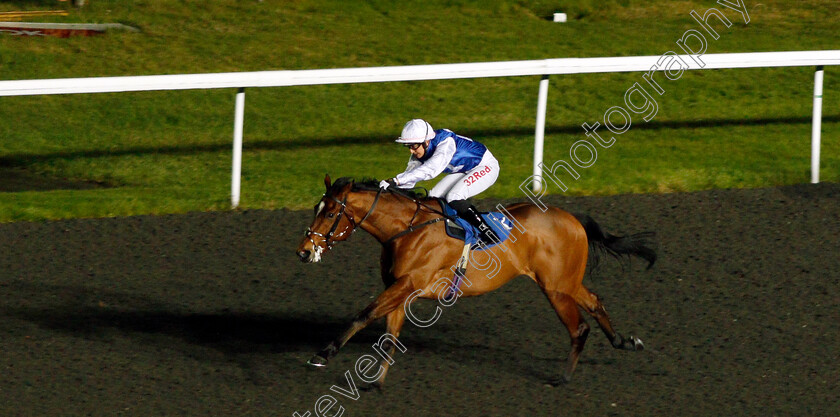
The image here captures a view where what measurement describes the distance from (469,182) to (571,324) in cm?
101

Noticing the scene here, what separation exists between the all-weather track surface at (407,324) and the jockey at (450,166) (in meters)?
0.82

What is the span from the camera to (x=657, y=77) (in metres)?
11.8

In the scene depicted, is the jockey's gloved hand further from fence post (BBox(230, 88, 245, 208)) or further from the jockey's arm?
fence post (BBox(230, 88, 245, 208))

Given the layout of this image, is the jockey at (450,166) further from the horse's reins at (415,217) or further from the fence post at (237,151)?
the fence post at (237,151)

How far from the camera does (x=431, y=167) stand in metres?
5.47

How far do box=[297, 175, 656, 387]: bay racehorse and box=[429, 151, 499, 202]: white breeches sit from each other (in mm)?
248

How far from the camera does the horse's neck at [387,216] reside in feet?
17.5

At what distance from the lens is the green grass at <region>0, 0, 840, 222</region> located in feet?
28.7

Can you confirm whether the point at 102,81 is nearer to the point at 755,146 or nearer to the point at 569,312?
the point at 569,312

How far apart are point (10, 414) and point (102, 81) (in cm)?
359

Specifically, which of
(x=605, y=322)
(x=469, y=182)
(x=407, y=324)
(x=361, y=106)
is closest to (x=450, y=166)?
(x=469, y=182)

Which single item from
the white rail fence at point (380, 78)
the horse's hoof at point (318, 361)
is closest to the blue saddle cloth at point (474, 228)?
the horse's hoof at point (318, 361)

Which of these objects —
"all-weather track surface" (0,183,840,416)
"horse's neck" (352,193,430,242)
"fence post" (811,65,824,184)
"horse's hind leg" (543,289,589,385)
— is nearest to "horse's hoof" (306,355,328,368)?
"all-weather track surface" (0,183,840,416)

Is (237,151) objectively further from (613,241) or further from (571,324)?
(571,324)
